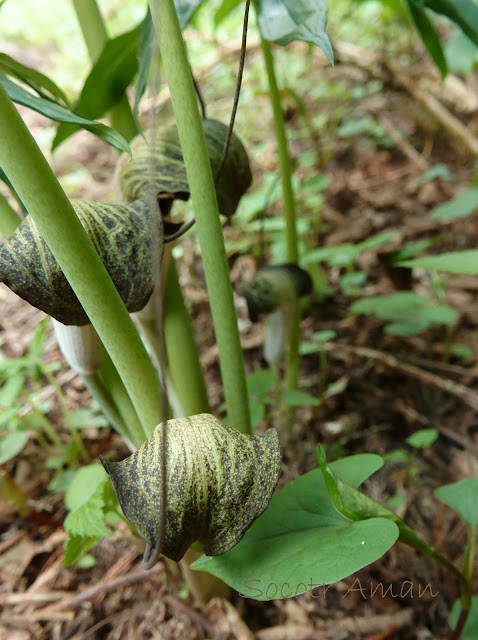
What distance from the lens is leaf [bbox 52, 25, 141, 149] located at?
0.86 metres

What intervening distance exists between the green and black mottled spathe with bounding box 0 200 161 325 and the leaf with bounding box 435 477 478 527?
57cm

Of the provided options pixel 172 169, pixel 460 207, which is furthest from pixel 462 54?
pixel 172 169

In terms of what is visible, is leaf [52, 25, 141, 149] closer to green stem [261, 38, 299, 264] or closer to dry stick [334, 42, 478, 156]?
green stem [261, 38, 299, 264]

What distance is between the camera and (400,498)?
3.81 feet

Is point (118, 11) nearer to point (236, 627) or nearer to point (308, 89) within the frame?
point (308, 89)

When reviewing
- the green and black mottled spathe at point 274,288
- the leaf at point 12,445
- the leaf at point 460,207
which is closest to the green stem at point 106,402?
the green and black mottled spathe at point 274,288

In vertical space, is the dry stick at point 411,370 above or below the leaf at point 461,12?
below

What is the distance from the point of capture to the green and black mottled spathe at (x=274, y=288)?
3.51ft

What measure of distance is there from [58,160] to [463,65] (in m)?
2.12

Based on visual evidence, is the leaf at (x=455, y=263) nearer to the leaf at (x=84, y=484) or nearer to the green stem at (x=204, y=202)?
the green stem at (x=204, y=202)

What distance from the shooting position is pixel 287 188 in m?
1.16

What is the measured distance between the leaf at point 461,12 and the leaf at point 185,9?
38 cm

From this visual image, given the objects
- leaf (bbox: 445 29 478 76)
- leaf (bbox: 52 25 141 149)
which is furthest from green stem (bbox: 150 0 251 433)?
leaf (bbox: 445 29 478 76)

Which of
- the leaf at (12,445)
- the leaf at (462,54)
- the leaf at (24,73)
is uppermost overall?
the leaf at (24,73)
